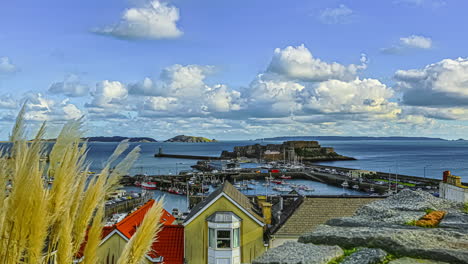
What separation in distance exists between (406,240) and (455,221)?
0.86 meters

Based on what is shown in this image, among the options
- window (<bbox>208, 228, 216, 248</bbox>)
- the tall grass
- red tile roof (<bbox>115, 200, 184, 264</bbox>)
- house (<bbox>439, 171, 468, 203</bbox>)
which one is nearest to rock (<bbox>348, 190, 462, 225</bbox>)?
the tall grass

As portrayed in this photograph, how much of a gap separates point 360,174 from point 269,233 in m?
67.8

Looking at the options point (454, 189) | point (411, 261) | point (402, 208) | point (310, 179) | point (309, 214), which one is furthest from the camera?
point (310, 179)

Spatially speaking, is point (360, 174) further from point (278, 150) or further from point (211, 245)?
point (211, 245)

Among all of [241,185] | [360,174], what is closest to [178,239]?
[241,185]

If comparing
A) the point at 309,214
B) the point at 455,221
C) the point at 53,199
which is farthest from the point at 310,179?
the point at 53,199

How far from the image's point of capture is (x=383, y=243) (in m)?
2.29

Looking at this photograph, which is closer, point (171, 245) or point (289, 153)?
point (171, 245)

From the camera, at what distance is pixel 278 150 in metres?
136

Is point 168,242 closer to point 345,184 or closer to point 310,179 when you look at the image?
point 345,184

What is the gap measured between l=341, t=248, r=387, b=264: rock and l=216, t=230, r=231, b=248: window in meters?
10.5

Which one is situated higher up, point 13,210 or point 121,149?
point 121,149

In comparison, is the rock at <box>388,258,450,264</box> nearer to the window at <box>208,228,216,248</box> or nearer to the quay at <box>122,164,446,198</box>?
the window at <box>208,228,216,248</box>

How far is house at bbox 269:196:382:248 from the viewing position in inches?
498
